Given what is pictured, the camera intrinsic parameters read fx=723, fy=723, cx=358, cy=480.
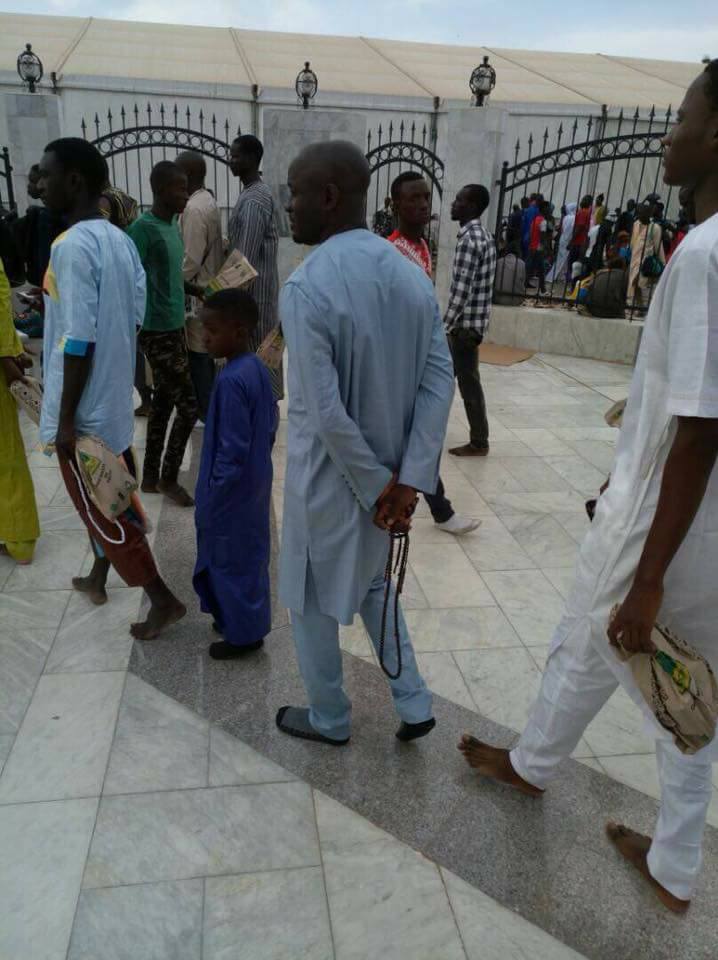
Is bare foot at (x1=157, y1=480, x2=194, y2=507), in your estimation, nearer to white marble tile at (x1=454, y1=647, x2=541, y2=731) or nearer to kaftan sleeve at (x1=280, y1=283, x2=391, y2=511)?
white marble tile at (x1=454, y1=647, x2=541, y2=731)

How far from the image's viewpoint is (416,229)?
4.07m

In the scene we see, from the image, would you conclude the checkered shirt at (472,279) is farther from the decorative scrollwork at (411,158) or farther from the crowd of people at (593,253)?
the decorative scrollwork at (411,158)

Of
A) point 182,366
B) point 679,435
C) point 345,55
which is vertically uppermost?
point 345,55

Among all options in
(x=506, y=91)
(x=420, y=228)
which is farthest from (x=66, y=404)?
A: (x=506, y=91)

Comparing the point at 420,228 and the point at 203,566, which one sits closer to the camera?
the point at 203,566

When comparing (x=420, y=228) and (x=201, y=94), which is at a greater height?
(x=201, y=94)

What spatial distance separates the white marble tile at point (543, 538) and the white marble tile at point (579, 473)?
0.59 metres

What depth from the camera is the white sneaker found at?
4047 mm

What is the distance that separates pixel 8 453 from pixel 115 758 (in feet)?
5.65

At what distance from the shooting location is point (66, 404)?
265cm

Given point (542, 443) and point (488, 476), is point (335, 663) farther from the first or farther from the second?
point (542, 443)

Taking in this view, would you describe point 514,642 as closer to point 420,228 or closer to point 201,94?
point 420,228

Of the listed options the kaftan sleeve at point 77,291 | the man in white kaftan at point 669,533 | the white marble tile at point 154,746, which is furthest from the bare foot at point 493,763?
the kaftan sleeve at point 77,291

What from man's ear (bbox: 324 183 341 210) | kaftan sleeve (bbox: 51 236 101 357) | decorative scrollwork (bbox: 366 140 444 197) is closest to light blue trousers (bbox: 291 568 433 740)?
man's ear (bbox: 324 183 341 210)
